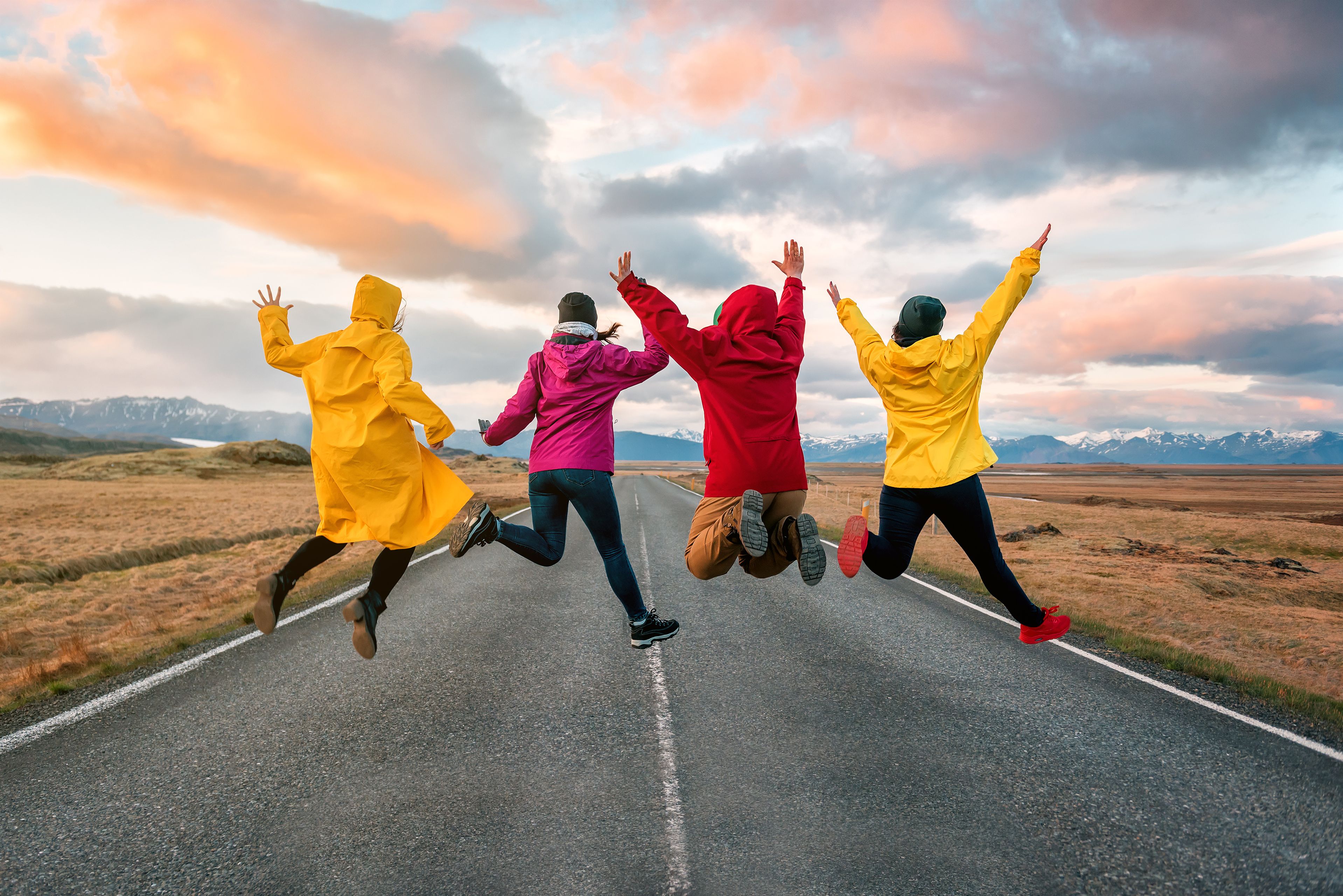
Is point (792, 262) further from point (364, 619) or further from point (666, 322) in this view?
point (364, 619)

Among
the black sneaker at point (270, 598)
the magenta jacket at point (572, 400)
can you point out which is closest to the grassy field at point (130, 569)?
the black sneaker at point (270, 598)

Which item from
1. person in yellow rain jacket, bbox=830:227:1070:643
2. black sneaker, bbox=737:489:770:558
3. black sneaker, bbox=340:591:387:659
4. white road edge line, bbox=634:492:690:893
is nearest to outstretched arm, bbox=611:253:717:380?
black sneaker, bbox=737:489:770:558

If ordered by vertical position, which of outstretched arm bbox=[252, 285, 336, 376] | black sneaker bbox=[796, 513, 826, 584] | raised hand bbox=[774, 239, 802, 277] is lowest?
black sneaker bbox=[796, 513, 826, 584]

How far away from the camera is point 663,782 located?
154 inches

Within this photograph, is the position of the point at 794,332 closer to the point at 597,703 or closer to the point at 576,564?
the point at 597,703

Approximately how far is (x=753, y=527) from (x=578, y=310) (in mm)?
2063

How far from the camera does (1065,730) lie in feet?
15.6

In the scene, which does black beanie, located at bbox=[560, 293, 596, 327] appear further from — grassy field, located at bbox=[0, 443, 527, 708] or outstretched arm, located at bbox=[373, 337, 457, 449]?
grassy field, located at bbox=[0, 443, 527, 708]

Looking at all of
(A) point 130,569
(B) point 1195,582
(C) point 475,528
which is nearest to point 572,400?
(C) point 475,528

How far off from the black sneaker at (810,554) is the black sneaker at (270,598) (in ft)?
10.1

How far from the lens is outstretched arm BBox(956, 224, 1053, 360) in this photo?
442cm

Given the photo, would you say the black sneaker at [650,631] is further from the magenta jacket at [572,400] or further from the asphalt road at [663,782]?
the magenta jacket at [572,400]

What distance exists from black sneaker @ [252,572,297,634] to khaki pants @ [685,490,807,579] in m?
2.51

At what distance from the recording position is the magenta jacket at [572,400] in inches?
178
